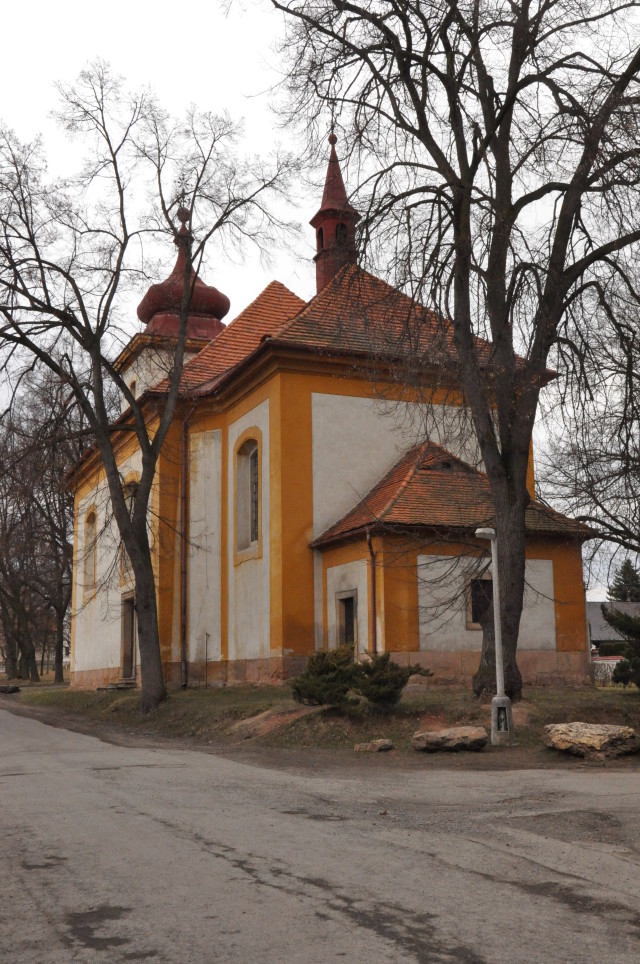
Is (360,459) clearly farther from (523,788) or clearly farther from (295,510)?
(523,788)

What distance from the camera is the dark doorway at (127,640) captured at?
3033 centimetres

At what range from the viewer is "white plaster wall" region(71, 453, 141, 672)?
31172 millimetres

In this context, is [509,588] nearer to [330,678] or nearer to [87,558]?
[330,678]

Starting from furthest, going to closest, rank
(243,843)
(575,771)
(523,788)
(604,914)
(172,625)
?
(172,625)
(575,771)
(523,788)
(243,843)
(604,914)

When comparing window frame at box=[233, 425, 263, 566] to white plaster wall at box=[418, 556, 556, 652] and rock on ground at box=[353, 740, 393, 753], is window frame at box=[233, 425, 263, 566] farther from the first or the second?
rock on ground at box=[353, 740, 393, 753]

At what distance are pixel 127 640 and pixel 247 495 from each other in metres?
8.25

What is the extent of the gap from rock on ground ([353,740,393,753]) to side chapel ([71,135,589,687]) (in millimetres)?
4908

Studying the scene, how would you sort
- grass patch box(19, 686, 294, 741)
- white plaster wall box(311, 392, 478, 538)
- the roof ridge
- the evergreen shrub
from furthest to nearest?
white plaster wall box(311, 392, 478, 538)
the roof ridge
grass patch box(19, 686, 294, 741)
the evergreen shrub

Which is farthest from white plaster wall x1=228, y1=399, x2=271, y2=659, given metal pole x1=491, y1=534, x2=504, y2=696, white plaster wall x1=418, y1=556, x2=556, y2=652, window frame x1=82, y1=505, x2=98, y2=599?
window frame x1=82, y1=505, x2=98, y2=599

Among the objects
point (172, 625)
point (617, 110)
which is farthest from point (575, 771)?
point (172, 625)

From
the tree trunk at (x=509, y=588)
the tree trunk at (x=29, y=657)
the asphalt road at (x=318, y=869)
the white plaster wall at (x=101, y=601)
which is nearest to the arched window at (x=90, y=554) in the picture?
the white plaster wall at (x=101, y=601)

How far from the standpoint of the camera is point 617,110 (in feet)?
40.4

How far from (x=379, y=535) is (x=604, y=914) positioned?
15215 millimetres

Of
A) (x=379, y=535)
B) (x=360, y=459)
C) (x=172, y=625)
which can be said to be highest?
(x=360, y=459)
